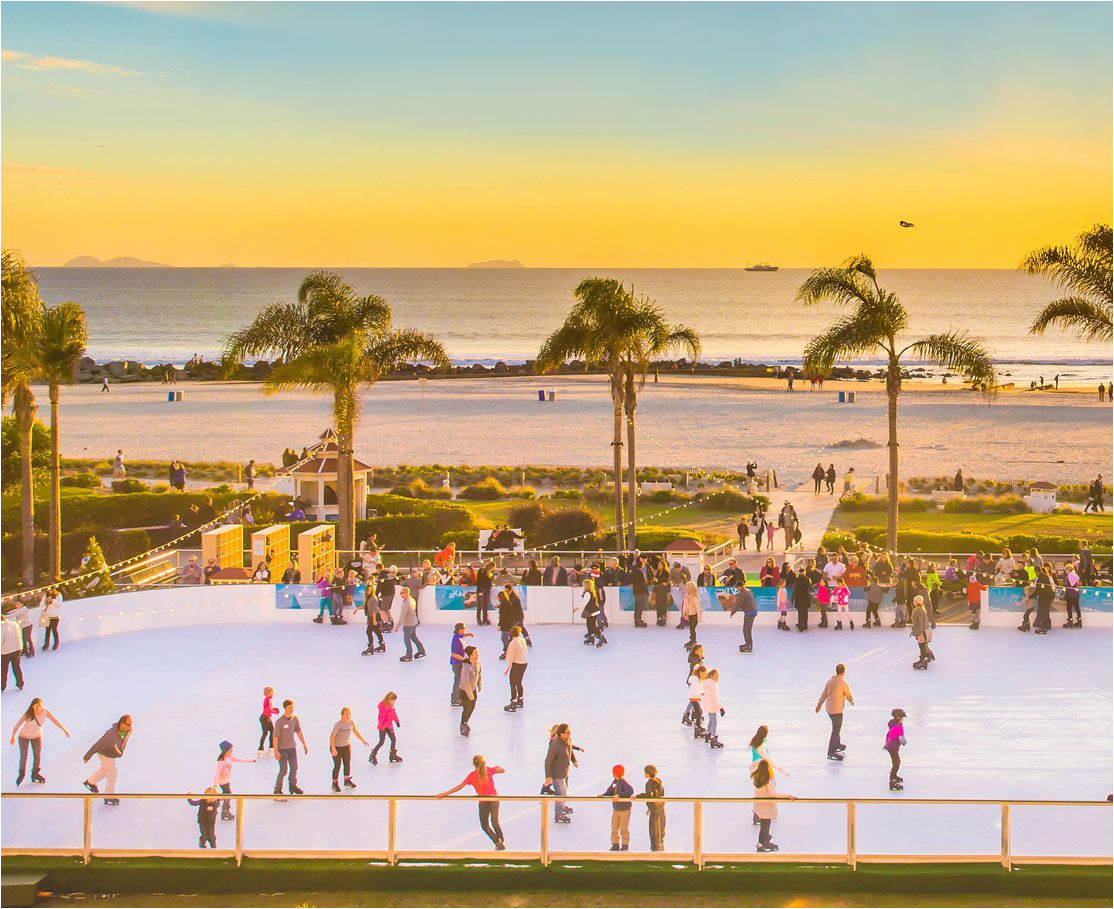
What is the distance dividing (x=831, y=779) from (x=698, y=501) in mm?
28388

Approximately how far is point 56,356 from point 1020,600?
21.5 meters

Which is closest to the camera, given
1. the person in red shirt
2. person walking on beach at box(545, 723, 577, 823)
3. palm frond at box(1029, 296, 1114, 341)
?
person walking on beach at box(545, 723, 577, 823)

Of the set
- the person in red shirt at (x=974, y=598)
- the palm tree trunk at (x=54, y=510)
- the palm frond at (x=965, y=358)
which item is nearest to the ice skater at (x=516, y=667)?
the person in red shirt at (x=974, y=598)

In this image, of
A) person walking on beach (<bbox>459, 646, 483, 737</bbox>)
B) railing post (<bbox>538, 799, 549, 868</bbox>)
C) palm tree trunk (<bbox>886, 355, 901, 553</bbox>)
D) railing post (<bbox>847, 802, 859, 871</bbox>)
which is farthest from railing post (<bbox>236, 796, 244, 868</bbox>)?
palm tree trunk (<bbox>886, 355, 901, 553</bbox>)

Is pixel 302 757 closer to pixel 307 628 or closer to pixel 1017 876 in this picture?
pixel 307 628

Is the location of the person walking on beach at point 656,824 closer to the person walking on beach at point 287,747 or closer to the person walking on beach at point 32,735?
the person walking on beach at point 287,747

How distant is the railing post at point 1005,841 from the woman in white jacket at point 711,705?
16.7 feet

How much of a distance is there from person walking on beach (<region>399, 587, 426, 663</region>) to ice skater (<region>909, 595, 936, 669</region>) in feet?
25.9

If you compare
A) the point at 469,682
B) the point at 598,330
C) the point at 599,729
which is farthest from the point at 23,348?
the point at 599,729

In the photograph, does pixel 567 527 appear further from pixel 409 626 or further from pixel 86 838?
pixel 86 838

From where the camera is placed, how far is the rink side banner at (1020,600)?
77.4 feet

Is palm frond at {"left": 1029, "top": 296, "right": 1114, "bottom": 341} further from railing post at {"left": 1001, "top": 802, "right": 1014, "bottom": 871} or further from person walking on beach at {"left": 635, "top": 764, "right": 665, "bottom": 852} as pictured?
person walking on beach at {"left": 635, "top": 764, "right": 665, "bottom": 852}

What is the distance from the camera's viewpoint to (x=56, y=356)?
30.5 m

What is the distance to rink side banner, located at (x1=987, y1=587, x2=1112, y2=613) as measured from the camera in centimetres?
2359
